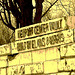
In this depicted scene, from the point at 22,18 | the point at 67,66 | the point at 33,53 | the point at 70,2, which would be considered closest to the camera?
the point at 67,66

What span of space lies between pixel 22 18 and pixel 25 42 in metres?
2.66

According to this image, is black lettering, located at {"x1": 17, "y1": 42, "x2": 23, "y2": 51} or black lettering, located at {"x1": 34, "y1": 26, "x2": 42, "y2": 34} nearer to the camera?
black lettering, located at {"x1": 34, "y1": 26, "x2": 42, "y2": 34}

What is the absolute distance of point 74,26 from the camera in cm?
384

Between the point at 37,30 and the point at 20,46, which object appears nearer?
the point at 37,30

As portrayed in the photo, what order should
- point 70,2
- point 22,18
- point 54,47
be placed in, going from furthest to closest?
point 70,2 → point 22,18 → point 54,47

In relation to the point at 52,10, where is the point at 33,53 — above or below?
below

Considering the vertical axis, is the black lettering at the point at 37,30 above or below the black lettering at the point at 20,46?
above

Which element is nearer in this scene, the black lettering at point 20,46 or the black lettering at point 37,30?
the black lettering at point 37,30

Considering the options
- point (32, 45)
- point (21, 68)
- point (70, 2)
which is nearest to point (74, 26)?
point (32, 45)

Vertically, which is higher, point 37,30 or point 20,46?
point 37,30

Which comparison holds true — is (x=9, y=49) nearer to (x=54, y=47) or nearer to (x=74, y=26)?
(x=54, y=47)

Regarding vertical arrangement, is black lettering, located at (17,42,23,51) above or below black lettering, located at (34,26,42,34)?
below

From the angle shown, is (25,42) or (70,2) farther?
(70,2)

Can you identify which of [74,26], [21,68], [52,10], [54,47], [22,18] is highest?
[52,10]
